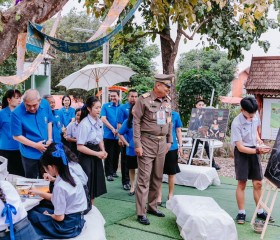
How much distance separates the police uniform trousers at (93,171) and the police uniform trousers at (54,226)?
1.23 meters

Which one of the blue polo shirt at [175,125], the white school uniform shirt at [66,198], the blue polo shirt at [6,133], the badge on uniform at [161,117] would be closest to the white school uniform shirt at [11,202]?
the white school uniform shirt at [66,198]

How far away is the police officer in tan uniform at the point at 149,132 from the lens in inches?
185

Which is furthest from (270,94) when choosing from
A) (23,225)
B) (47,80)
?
(47,80)

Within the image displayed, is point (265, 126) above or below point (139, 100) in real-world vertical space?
below

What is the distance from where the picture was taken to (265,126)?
9578mm

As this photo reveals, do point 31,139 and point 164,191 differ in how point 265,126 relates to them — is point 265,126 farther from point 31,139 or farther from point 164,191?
point 31,139

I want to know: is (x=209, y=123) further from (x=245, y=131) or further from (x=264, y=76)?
(x=245, y=131)

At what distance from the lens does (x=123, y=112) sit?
6.62m

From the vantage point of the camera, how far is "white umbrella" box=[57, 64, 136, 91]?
838cm

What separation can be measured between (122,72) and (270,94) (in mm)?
3483

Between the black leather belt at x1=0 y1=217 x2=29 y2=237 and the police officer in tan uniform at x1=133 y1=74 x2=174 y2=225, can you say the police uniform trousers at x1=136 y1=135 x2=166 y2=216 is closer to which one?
the police officer in tan uniform at x1=133 y1=74 x2=174 y2=225

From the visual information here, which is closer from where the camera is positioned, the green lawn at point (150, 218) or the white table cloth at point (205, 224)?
the white table cloth at point (205, 224)

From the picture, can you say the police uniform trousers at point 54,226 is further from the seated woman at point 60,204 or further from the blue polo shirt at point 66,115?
the blue polo shirt at point 66,115

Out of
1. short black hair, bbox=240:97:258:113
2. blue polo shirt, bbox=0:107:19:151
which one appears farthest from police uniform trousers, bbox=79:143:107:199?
short black hair, bbox=240:97:258:113
